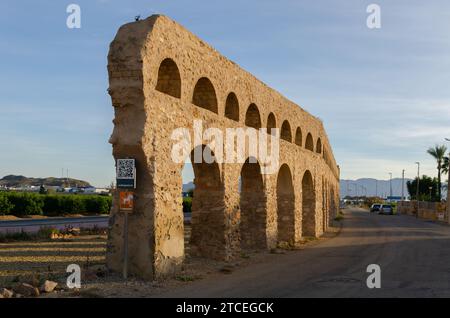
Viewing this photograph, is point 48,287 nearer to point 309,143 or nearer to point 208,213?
point 208,213

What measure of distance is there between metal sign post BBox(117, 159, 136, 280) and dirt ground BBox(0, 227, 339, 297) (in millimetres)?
709

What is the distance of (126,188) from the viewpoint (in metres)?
12.5

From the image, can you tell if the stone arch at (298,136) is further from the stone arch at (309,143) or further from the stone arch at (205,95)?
the stone arch at (205,95)

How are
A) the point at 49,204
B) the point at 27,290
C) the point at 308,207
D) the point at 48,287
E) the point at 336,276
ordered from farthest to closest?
the point at 49,204
the point at 308,207
the point at 336,276
the point at 48,287
the point at 27,290

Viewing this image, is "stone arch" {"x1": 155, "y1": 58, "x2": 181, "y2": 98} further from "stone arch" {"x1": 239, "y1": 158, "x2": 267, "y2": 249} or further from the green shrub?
the green shrub

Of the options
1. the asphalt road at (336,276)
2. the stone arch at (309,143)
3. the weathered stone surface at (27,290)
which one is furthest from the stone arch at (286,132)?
the weathered stone surface at (27,290)

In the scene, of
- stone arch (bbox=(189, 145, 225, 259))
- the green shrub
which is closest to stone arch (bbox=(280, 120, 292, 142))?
stone arch (bbox=(189, 145, 225, 259))

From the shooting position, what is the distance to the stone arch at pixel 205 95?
54.2 ft

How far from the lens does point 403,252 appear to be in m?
19.9

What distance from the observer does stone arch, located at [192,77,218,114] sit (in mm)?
16531

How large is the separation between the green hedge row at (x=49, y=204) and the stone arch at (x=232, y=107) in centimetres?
2711

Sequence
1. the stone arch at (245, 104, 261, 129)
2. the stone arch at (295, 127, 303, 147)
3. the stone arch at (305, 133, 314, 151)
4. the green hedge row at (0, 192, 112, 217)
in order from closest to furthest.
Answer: the stone arch at (245, 104, 261, 129)
the stone arch at (295, 127, 303, 147)
the stone arch at (305, 133, 314, 151)
the green hedge row at (0, 192, 112, 217)

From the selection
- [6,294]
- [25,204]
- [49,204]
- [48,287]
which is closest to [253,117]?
[48,287]

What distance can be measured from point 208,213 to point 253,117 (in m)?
5.53
